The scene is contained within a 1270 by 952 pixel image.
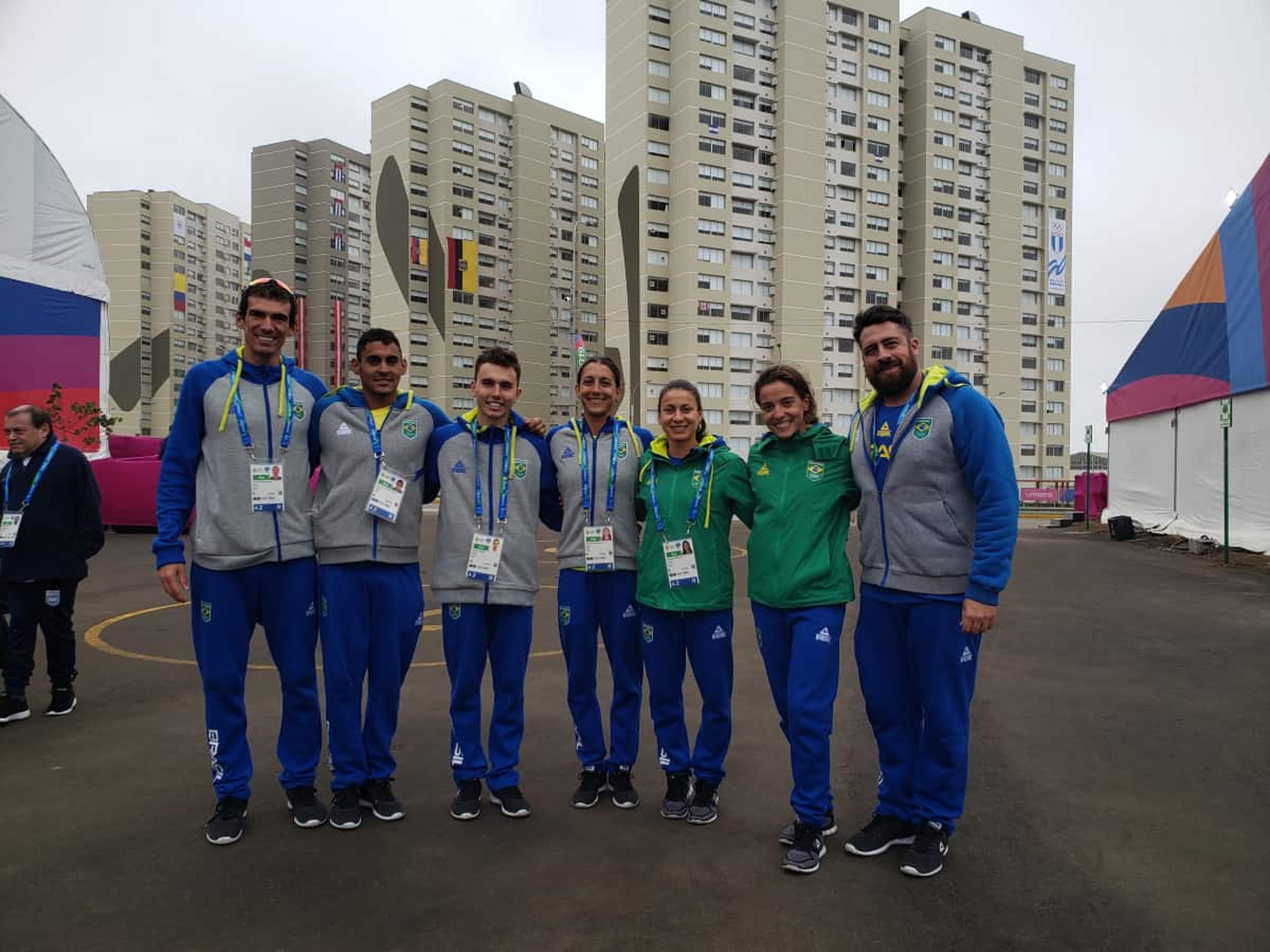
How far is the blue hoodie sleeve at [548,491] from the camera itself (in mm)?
4082

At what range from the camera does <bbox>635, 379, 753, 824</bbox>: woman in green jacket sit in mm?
3748

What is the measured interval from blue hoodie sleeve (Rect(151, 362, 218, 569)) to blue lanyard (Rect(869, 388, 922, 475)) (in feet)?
9.17

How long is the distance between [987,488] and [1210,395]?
52.5ft

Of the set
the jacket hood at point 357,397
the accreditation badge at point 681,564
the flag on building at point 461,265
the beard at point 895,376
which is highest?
the flag on building at point 461,265

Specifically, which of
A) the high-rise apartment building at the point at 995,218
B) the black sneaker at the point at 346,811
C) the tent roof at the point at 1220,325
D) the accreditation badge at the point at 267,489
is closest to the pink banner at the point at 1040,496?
the tent roof at the point at 1220,325

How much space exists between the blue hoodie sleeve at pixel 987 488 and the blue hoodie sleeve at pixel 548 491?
1838mm

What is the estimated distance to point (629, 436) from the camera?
4086 mm

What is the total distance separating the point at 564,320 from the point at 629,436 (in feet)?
241

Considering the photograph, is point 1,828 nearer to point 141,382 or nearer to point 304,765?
point 304,765

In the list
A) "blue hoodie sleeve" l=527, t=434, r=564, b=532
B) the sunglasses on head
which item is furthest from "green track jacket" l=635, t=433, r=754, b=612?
the sunglasses on head

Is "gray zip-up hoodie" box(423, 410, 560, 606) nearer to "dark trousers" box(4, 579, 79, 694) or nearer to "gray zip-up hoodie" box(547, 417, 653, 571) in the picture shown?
"gray zip-up hoodie" box(547, 417, 653, 571)

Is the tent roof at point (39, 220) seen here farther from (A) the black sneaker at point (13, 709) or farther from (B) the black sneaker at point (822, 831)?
(B) the black sneaker at point (822, 831)

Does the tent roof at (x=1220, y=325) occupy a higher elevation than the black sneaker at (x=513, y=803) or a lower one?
higher

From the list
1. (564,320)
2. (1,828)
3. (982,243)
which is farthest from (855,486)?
(564,320)
